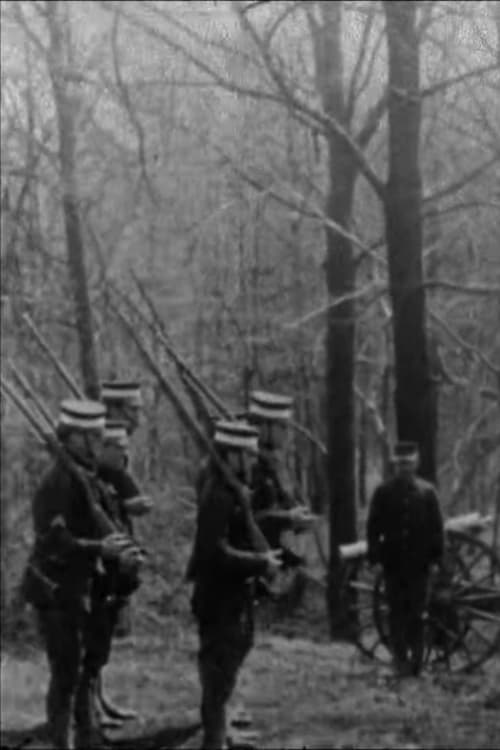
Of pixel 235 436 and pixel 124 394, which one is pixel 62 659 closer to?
pixel 235 436

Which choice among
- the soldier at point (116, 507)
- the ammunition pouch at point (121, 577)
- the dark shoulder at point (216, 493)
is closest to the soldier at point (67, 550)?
the ammunition pouch at point (121, 577)

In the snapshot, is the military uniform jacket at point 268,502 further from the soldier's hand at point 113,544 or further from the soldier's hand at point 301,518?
the soldier's hand at point 113,544

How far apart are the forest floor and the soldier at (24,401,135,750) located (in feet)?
3.08

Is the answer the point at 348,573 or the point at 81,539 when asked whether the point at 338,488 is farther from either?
the point at 81,539

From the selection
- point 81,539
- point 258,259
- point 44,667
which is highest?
point 258,259

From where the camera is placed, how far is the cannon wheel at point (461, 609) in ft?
47.4

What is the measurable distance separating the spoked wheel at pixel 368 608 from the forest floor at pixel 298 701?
234mm

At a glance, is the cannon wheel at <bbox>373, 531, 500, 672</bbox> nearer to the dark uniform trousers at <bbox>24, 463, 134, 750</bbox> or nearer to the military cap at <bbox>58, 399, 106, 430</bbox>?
the dark uniform trousers at <bbox>24, 463, 134, 750</bbox>

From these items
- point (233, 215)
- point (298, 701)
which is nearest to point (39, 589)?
point (298, 701)

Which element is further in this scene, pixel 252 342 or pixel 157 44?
pixel 252 342

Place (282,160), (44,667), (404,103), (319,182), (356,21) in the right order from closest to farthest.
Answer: (356,21) < (404,103) < (44,667) < (282,160) < (319,182)

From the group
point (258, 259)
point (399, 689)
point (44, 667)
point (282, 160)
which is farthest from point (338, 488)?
point (399, 689)

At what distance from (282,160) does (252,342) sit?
6.81m

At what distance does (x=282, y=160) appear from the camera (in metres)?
18.2
